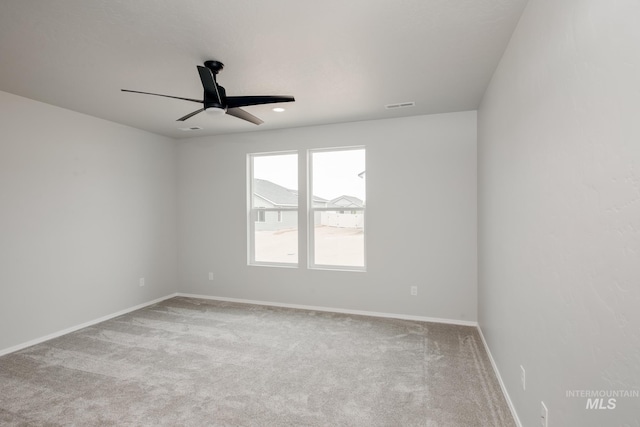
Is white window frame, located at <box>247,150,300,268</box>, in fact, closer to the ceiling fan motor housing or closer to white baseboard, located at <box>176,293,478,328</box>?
white baseboard, located at <box>176,293,478,328</box>

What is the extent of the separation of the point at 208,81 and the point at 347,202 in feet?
8.79

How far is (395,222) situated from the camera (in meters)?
4.16

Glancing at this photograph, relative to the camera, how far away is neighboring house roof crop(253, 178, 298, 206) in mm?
4817

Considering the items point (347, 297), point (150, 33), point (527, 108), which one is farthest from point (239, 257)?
point (527, 108)

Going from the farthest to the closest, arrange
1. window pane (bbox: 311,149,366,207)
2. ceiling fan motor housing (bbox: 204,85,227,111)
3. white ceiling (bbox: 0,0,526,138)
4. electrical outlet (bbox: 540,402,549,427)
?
1. window pane (bbox: 311,149,366,207)
2. ceiling fan motor housing (bbox: 204,85,227,111)
3. white ceiling (bbox: 0,0,526,138)
4. electrical outlet (bbox: 540,402,549,427)

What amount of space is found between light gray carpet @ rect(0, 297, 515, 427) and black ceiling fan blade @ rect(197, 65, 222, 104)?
232cm

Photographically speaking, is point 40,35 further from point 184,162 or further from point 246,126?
point 184,162

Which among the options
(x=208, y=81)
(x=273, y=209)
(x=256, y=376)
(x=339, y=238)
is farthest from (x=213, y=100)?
(x=339, y=238)

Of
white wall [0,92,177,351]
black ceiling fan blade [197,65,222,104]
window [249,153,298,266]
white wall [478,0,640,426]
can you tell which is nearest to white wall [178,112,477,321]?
window [249,153,298,266]

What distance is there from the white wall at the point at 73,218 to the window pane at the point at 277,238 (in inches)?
63.2

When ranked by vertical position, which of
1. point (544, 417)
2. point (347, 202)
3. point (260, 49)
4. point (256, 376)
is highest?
→ point (260, 49)

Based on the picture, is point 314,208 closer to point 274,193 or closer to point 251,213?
point 274,193

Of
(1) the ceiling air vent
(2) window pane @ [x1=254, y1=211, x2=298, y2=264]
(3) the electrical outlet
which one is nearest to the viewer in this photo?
(3) the electrical outlet

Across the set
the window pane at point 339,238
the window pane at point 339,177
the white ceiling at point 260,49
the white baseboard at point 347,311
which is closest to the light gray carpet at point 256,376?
the white baseboard at point 347,311
